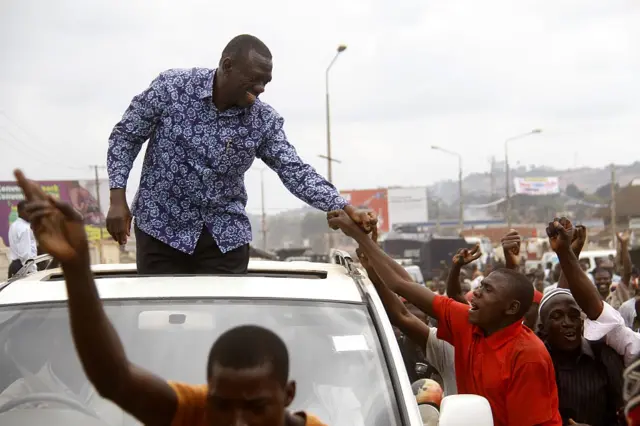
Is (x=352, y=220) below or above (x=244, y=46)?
below

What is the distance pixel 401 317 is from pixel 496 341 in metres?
0.55

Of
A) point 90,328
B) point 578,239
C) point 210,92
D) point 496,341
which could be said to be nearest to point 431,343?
point 496,341

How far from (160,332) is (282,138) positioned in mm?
1587

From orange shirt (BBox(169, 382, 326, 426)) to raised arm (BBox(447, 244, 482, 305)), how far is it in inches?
108

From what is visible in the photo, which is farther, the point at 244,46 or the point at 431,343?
the point at 431,343

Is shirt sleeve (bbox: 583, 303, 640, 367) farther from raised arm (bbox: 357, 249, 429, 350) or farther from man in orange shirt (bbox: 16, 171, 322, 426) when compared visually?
man in orange shirt (bbox: 16, 171, 322, 426)

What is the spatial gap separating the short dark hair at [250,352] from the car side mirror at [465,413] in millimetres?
621

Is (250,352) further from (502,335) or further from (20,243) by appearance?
(20,243)

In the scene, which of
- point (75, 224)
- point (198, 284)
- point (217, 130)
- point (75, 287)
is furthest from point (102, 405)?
point (217, 130)

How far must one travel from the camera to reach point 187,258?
4.43 m

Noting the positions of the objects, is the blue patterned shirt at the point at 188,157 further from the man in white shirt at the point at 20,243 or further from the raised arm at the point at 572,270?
the man in white shirt at the point at 20,243

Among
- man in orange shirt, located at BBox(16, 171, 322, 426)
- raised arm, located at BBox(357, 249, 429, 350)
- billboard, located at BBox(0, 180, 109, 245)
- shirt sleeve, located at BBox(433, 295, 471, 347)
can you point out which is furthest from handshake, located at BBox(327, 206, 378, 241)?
billboard, located at BBox(0, 180, 109, 245)

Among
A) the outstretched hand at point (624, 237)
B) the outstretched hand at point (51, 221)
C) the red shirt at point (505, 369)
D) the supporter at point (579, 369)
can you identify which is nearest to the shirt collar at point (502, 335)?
the red shirt at point (505, 369)

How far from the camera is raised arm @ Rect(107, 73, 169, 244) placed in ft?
14.1
